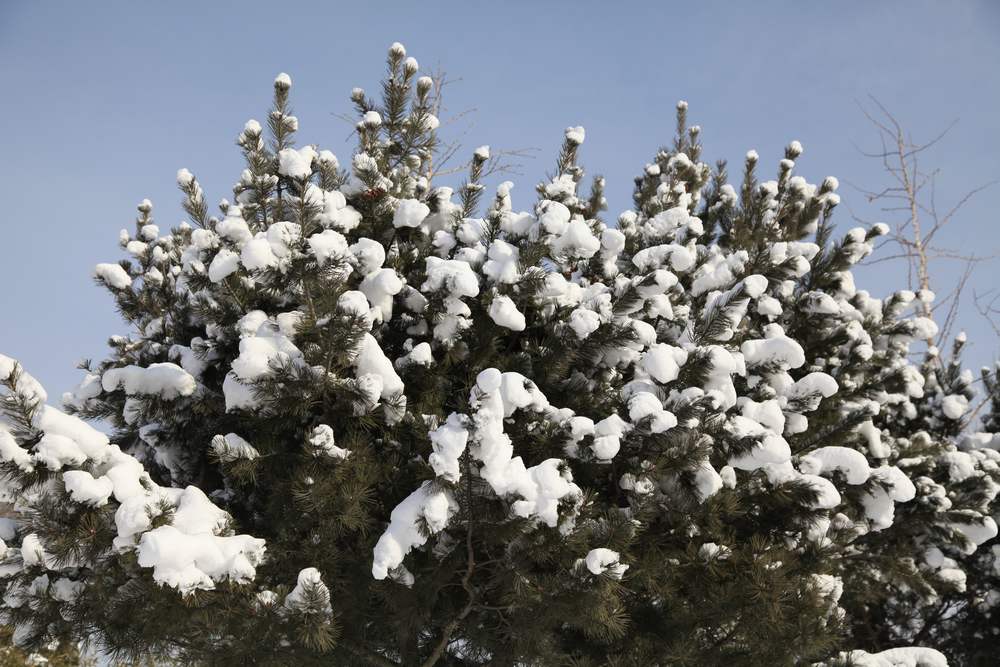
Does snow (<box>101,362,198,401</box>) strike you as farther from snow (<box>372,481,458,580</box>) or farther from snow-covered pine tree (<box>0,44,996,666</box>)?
snow (<box>372,481,458,580</box>)

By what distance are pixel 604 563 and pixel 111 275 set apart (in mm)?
3461

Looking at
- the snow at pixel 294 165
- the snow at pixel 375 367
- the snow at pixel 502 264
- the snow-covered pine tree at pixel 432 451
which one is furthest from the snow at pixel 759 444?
the snow at pixel 294 165

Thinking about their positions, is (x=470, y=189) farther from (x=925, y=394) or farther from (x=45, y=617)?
(x=925, y=394)

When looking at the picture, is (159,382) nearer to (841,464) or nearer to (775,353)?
(775,353)

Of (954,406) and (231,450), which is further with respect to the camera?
(954,406)

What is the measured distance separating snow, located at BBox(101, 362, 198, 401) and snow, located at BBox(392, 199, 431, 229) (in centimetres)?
134

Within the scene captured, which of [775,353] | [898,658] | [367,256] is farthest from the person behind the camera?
[898,658]

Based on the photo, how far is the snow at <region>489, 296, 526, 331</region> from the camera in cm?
357

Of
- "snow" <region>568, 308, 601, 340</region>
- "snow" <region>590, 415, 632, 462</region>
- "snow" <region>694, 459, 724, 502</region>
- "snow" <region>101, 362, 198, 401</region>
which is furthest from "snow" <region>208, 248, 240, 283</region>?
"snow" <region>694, 459, 724, 502</region>

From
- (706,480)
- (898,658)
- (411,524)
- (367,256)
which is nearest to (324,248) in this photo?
(367,256)

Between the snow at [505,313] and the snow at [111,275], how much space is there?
2535 millimetres

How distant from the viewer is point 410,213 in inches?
161

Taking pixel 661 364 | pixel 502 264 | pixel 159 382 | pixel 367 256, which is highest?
pixel 502 264

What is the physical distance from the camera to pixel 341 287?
10.9 feet
